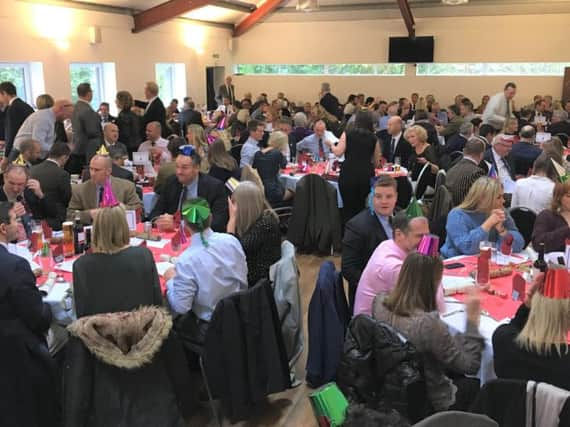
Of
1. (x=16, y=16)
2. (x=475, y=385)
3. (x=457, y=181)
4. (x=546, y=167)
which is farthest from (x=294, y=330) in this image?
(x=16, y=16)

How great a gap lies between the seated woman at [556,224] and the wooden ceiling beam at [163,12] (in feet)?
30.2

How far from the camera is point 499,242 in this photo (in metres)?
3.55

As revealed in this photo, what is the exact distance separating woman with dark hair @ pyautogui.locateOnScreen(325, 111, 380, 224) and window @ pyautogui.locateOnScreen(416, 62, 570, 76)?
9.20 m

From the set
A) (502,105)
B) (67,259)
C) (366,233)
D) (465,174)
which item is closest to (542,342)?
(366,233)

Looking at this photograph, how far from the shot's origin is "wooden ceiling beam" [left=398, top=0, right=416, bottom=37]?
12594 millimetres

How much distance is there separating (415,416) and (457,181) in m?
2.89

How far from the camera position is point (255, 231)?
3254 mm

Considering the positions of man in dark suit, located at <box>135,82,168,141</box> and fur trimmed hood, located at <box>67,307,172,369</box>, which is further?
man in dark suit, located at <box>135,82,168,141</box>

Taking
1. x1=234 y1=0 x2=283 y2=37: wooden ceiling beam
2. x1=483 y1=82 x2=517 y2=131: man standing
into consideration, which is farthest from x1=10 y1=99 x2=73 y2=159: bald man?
x1=234 y1=0 x2=283 y2=37: wooden ceiling beam

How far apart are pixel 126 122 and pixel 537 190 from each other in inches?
193

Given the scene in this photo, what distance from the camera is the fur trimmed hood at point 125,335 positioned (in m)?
2.31

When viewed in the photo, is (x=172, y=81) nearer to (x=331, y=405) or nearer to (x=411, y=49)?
(x=411, y=49)

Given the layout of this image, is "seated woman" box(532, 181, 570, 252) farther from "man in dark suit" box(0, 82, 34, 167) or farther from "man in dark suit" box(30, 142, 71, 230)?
"man in dark suit" box(0, 82, 34, 167)

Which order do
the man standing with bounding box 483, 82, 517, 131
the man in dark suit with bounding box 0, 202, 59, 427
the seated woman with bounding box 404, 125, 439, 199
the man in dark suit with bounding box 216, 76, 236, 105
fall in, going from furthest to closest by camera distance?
1. the man in dark suit with bounding box 216, 76, 236, 105
2. the man standing with bounding box 483, 82, 517, 131
3. the seated woman with bounding box 404, 125, 439, 199
4. the man in dark suit with bounding box 0, 202, 59, 427
